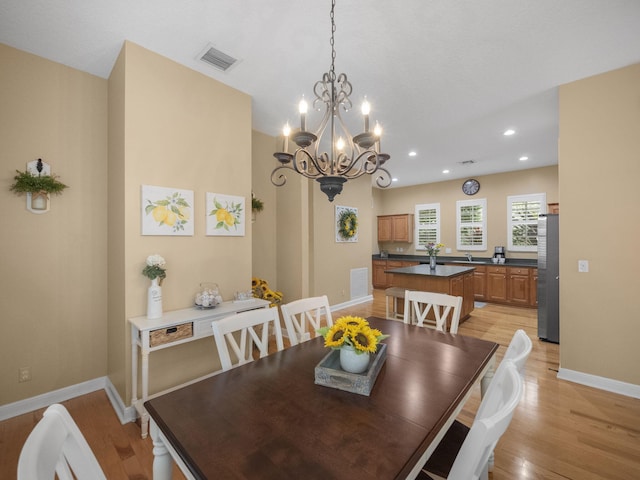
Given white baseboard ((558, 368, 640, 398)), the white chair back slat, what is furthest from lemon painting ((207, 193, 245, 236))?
white baseboard ((558, 368, 640, 398))

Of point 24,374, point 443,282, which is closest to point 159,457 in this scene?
point 24,374

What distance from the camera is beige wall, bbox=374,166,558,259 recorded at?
6155 mm

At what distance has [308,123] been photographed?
376 centimetres

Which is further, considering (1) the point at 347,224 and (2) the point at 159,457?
(1) the point at 347,224

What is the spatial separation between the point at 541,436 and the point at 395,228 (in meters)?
6.48

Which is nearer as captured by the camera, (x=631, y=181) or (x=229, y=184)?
(x=631, y=181)

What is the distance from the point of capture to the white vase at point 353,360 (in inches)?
51.8

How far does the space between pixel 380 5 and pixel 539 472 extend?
3.18m

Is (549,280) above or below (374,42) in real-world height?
below

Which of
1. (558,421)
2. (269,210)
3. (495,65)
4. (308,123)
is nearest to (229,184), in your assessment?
(269,210)

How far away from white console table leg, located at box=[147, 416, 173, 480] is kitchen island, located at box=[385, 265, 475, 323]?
13.8 ft

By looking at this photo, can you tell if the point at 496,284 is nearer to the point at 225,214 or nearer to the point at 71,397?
the point at 225,214

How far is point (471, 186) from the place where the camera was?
707 centimetres

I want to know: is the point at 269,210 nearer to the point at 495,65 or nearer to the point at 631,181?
the point at 495,65
